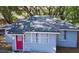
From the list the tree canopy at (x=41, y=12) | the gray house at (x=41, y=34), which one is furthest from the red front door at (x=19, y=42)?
the tree canopy at (x=41, y=12)

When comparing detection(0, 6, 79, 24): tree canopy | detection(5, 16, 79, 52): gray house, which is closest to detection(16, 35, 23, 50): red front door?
detection(5, 16, 79, 52): gray house

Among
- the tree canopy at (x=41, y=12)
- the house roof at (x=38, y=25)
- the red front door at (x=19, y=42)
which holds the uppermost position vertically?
the tree canopy at (x=41, y=12)

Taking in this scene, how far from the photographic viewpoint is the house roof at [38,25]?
103 inches

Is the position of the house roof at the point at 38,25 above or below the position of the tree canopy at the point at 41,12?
below

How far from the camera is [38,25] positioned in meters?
2.63

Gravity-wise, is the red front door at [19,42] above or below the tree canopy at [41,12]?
below

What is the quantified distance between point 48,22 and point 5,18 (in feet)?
1.74

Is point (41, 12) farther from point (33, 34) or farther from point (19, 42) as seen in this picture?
point (19, 42)

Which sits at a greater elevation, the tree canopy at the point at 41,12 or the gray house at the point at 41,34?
the tree canopy at the point at 41,12

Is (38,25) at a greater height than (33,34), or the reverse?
(38,25)

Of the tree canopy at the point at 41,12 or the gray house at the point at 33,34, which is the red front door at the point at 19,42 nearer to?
the gray house at the point at 33,34

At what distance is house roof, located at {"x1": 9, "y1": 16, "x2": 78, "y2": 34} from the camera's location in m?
2.62

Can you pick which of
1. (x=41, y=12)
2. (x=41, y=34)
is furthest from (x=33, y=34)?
(x=41, y=12)
